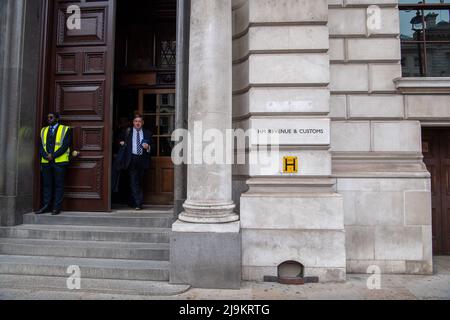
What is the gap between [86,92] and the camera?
24.5ft

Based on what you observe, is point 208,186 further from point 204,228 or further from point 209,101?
point 209,101

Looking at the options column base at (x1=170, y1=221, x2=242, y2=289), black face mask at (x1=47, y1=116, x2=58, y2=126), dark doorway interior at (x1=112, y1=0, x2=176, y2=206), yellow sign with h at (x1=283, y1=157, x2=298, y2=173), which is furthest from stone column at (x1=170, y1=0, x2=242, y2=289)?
black face mask at (x1=47, y1=116, x2=58, y2=126)

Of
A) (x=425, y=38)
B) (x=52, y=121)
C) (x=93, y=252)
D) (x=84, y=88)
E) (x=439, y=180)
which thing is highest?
(x=425, y=38)

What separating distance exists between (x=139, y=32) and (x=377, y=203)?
302 inches

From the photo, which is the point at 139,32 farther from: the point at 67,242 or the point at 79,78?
the point at 67,242

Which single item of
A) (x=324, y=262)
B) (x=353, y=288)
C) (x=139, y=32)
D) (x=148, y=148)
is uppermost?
(x=139, y=32)

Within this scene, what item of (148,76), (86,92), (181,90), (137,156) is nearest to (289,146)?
(181,90)

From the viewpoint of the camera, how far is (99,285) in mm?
5105

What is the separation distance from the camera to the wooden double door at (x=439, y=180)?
23.0 feet

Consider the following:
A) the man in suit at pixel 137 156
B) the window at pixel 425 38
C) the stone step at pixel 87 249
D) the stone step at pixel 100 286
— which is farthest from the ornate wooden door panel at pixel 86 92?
the window at pixel 425 38

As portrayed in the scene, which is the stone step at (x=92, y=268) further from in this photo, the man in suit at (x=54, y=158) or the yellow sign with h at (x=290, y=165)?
the yellow sign with h at (x=290, y=165)

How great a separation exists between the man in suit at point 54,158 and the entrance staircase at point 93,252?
44 centimetres

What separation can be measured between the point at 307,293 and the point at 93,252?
3.93 m

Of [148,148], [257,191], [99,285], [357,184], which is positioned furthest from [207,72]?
[99,285]
